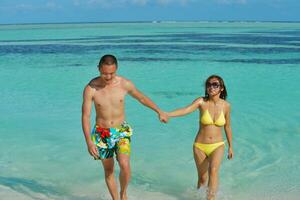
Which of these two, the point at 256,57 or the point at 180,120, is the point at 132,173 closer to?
the point at 180,120

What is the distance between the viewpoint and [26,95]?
485 inches

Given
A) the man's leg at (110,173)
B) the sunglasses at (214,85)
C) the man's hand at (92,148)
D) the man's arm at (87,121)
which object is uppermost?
the sunglasses at (214,85)

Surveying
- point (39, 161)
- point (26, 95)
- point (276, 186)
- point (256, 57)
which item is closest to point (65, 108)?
point (26, 95)

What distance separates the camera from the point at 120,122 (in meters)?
4.29

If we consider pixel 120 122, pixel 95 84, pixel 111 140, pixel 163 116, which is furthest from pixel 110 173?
pixel 95 84

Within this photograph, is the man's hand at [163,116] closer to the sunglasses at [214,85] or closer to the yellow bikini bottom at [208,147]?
the yellow bikini bottom at [208,147]

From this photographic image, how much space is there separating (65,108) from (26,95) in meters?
2.37

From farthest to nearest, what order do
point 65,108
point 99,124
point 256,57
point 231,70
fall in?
point 256,57 → point 231,70 → point 65,108 → point 99,124

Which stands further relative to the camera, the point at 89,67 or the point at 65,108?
the point at 89,67

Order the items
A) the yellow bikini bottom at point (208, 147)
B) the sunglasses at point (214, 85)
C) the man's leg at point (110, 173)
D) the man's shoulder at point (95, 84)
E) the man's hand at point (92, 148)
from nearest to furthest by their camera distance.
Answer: the man's hand at point (92, 148) → the man's shoulder at point (95, 84) → the man's leg at point (110, 173) → the sunglasses at point (214, 85) → the yellow bikini bottom at point (208, 147)

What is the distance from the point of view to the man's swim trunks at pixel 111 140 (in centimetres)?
422

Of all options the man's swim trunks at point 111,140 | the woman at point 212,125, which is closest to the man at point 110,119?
the man's swim trunks at point 111,140

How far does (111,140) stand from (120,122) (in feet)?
0.64

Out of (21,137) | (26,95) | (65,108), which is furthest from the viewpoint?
(26,95)
